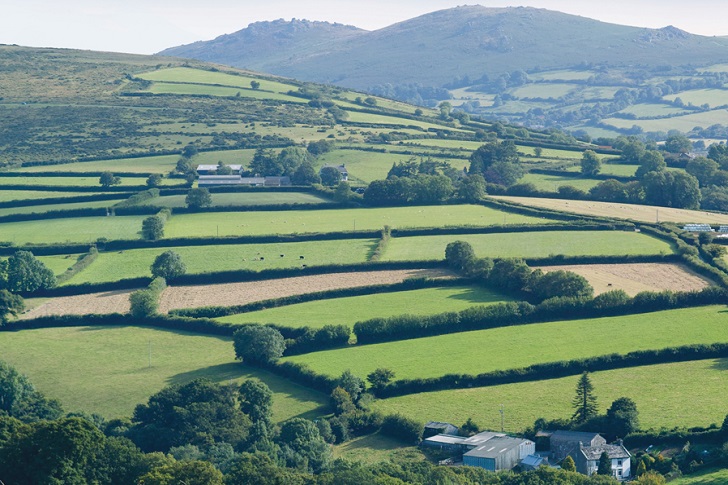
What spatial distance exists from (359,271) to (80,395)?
35.8 meters

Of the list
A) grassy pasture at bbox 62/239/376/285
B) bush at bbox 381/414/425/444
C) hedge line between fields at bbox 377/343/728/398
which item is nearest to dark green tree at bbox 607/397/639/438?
hedge line between fields at bbox 377/343/728/398

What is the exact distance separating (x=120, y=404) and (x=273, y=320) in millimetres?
18113

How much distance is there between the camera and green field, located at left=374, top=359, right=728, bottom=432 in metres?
70.9

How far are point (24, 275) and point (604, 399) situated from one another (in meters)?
58.2

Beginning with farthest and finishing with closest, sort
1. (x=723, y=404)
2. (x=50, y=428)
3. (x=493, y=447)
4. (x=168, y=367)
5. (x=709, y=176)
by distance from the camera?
(x=709, y=176) < (x=168, y=367) < (x=723, y=404) < (x=493, y=447) < (x=50, y=428)

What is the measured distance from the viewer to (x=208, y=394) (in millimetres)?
73938

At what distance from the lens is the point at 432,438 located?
230ft

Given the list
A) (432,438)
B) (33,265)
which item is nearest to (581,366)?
(432,438)

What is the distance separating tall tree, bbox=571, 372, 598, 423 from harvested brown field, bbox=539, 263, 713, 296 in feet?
92.3

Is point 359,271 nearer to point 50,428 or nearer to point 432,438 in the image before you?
point 432,438

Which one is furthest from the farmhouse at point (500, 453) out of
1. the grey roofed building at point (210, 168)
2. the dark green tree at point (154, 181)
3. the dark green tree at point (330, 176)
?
the grey roofed building at point (210, 168)

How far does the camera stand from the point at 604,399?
73.8m

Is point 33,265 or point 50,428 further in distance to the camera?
point 33,265

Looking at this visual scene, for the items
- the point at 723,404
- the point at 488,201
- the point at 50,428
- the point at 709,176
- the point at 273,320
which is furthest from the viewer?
the point at 709,176
